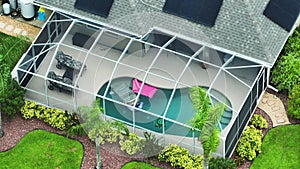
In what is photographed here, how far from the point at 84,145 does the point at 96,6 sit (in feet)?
30.1

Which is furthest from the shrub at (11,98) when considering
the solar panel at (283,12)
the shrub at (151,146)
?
the solar panel at (283,12)

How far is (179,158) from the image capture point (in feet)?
150

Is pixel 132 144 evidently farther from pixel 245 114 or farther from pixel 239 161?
pixel 245 114

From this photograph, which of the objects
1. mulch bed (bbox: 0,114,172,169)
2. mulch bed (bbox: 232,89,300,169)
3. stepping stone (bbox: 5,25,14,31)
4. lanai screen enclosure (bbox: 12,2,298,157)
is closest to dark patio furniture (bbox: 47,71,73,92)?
lanai screen enclosure (bbox: 12,2,298,157)

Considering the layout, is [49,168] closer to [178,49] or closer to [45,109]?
[45,109]

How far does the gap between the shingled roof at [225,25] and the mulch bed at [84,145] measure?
757cm

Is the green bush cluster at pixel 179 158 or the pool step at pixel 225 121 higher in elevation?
the pool step at pixel 225 121

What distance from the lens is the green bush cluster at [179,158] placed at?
45.7m

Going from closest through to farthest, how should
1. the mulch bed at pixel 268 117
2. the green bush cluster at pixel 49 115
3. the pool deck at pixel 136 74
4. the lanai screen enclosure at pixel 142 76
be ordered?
the mulch bed at pixel 268 117, the lanai screen enclosure at pixel 142 76, the green bush cluster at pixel 49 115, the pool deck at pixel 136 74

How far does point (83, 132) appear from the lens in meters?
47.2

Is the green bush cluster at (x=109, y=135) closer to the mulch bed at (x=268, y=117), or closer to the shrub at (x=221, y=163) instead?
the shrub at (x=221, y=163)

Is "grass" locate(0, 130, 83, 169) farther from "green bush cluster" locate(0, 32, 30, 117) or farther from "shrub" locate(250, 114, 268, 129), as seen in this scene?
"shrub" locate(250, 114, 268, 129)

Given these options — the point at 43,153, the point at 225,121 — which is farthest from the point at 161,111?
the point at 43,153

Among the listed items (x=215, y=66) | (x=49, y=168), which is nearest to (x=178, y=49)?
(x=215, y=66)
